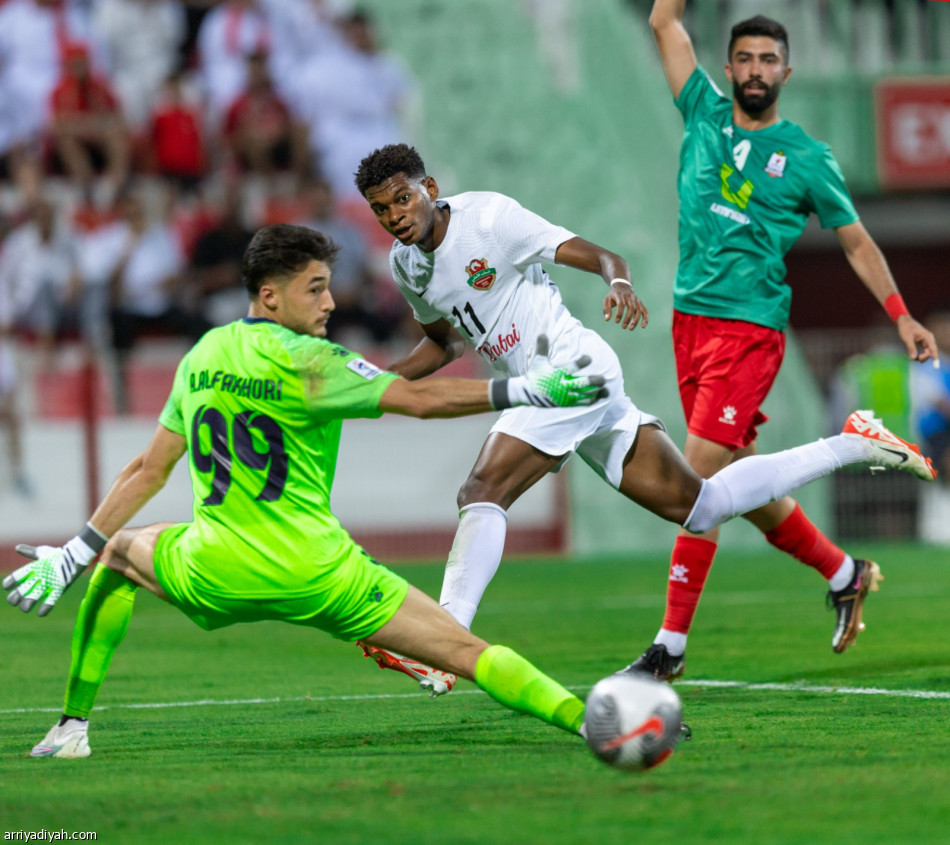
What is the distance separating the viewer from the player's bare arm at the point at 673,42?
23.1 ft

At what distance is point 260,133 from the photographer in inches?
639

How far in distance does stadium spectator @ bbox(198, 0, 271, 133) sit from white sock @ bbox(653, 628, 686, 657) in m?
11.0

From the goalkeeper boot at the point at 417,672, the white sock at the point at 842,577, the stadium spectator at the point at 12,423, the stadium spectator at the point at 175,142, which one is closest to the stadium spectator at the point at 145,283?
the stadium spectator at the point at 175,142

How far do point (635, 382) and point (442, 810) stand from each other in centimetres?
1119

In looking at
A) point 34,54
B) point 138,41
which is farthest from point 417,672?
point 138,41

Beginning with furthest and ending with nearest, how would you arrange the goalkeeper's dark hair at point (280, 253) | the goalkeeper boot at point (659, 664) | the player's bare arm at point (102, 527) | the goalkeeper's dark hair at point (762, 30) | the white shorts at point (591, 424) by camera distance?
the goalkeeper's dark hair at point (762, 30)
the goalkeeper boot at point (659, 664)
the white shorts at point (591, 424)
the player's bare arm at point (102, 527)
the goalkeeper's dark hair at point (280, 253)

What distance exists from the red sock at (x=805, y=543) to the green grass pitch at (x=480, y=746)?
19.4 inches

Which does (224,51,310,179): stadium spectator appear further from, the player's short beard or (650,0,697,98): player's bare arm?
the player's short beard

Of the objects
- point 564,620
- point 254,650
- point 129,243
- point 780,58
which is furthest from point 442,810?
point 129,243

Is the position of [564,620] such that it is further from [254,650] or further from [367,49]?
[367,49]

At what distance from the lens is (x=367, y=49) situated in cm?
1708

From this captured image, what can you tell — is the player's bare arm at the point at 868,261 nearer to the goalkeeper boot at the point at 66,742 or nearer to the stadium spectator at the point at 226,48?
the goalkeeper boot at the point at 66,742

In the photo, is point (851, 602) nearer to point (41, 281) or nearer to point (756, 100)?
point (756, 100)

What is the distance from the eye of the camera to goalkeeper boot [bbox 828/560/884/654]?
705 centimetres
